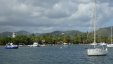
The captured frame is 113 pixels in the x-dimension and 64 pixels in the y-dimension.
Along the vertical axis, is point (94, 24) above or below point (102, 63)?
above

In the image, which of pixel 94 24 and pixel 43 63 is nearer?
pixel 43 63

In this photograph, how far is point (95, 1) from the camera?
110750 mm

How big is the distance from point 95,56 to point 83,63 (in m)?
24.9

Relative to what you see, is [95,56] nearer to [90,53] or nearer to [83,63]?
[90,53]

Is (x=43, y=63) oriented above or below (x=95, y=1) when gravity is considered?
below

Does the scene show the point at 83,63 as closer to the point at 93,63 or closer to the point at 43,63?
the point at 93,63

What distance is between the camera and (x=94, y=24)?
11150 cm

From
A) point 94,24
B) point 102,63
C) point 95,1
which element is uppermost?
point 95,1

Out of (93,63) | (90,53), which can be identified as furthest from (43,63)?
(90,53)

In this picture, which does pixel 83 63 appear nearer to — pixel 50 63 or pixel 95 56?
pixel 50 63

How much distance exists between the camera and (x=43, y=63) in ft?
276

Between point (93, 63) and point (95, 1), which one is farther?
point (95, 1)

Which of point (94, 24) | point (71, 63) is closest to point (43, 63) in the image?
point (71, 63)

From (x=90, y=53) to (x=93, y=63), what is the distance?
2535 centimetres
